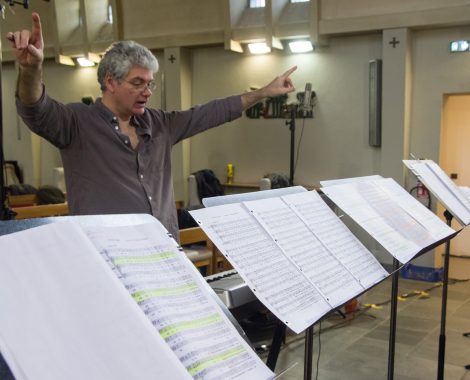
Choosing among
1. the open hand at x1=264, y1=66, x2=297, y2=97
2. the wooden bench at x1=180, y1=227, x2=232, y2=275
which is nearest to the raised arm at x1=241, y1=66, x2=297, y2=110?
the open hand at x1=264, y1=66, x2=297, y2=97

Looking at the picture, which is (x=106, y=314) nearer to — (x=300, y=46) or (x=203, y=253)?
(x=203, y=253)

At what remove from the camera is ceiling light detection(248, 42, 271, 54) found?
Answer: 24.7 feet

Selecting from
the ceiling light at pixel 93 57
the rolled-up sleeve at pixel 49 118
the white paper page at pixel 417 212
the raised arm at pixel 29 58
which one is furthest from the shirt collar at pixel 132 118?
the ceiling light at pixel 93 57

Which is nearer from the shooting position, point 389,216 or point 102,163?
point 102,163

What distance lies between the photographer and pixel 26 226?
99cm

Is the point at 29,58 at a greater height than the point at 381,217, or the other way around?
the point at 29,58

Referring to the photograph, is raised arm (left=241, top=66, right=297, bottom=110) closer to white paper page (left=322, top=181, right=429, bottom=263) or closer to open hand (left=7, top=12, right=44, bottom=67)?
white paper page (left=322, top=181, right=429, bottom=263)

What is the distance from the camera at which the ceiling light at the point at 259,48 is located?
7.52 m

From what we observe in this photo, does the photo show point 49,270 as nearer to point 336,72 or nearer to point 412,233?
point 412,233

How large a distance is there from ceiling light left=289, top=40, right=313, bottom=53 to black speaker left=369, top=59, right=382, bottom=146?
0.86 meters

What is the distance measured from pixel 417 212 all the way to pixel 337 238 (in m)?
0.85

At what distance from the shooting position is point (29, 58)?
1691 millimetres

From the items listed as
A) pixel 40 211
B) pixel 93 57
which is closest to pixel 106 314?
pixel 40 211

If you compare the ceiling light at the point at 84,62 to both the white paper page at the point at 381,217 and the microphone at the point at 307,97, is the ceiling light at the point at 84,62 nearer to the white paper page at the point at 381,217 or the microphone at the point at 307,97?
the microphone at the point at 307,97
